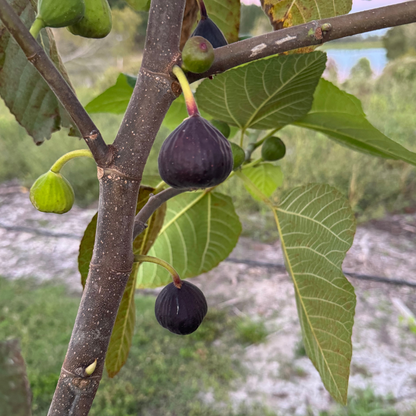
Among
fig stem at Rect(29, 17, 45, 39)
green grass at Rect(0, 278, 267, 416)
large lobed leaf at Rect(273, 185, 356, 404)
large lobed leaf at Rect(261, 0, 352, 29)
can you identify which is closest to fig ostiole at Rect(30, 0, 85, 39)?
fig stem at Rect(29, 17, 45, 39)

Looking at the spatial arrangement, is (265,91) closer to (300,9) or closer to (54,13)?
(300,9)

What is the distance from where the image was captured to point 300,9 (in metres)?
0.39

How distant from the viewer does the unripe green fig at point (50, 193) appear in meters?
0.30

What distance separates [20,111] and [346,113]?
0.36 metres

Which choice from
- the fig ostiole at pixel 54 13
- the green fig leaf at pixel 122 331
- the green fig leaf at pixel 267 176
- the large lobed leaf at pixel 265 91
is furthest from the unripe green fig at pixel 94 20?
the green fig leaf at pixel 267 176

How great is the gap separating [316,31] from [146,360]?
75.6 inches

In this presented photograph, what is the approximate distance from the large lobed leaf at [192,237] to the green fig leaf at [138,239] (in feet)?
0.43

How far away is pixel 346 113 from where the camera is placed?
18.0 inches

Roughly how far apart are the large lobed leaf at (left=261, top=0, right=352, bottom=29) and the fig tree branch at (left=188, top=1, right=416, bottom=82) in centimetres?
16

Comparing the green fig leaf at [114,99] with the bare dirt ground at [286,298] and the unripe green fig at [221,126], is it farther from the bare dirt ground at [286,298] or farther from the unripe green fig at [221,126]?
the bare dirt ground at [286,298]

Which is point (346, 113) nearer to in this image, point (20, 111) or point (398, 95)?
point (20, 111)

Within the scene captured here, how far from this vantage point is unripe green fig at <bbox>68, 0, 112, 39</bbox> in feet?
0.92

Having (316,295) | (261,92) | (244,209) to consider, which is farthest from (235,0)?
(244,209)

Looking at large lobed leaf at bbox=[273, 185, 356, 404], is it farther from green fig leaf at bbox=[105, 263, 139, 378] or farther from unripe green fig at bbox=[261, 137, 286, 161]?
green fig leaf at bbox=[105, 263, 139, 378]
